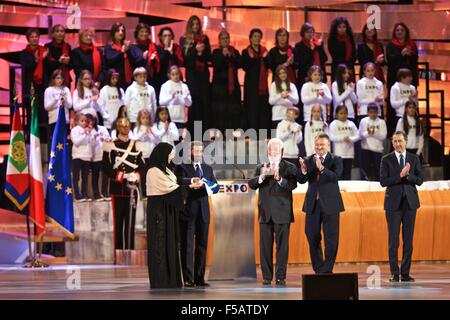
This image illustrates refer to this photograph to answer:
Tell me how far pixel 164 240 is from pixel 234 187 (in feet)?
4.73

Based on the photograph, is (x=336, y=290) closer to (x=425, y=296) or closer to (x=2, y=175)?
(x=425, y=296)

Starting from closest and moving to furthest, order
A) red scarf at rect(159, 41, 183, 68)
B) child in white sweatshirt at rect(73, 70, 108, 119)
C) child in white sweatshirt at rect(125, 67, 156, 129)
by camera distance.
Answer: child in white sweatshirt at rect(73, 70, 108, 119), child in white sweatshirt at rect(125, 67, 156, 129), red scarf at rect(159, 41, 183, 68)

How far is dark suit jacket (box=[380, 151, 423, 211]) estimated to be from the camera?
11.2 meters

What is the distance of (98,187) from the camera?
50.3ft

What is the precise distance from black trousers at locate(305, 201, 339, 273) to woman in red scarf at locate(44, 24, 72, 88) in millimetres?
5882

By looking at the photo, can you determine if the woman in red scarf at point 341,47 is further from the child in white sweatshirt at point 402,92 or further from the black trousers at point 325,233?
the black trousers at point 325,233

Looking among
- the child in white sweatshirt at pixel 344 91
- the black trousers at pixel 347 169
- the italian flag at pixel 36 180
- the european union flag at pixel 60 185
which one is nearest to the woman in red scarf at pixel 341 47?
the child in white sweatshirt at pixel 344 91

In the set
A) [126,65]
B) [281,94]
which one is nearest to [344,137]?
[281,94]

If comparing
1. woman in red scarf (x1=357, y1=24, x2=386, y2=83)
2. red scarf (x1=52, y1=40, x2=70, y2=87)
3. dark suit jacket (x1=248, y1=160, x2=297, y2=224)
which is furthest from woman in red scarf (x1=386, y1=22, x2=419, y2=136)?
dark suit jacket (x1=248, y1=160, x2=297, y2=224)

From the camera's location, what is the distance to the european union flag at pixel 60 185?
47.2 ft

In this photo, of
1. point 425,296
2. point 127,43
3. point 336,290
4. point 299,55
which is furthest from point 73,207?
point 336,290

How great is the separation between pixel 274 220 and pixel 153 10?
29.3 feet

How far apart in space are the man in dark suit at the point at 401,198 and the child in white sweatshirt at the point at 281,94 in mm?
4698

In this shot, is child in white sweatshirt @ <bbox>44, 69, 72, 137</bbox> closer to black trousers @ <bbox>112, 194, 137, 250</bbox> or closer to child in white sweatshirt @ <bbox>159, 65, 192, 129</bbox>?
child in white sweatshirt @ <bbox>159, 65, 192, 129</bbox>
